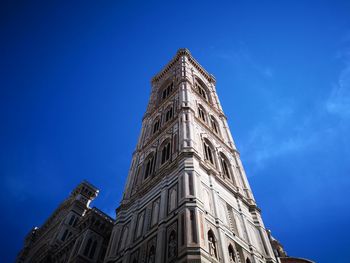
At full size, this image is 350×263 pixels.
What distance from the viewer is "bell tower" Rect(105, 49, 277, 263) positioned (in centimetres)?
1425

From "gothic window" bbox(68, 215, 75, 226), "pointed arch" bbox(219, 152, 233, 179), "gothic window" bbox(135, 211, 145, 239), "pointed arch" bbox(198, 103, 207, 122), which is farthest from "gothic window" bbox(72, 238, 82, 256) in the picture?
"pointed arch" bbox(198, 103, 207, 122)

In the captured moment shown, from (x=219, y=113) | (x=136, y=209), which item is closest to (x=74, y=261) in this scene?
(x=136, y=209)

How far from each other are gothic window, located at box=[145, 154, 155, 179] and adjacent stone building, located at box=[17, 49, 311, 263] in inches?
1.4

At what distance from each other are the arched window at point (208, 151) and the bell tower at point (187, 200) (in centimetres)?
11

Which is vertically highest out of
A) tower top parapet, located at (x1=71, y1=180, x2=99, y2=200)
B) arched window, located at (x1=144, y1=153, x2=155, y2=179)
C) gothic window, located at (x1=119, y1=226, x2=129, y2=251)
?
tower top parapet, located at (x1=71, y1=180, x2=99, y2=200)

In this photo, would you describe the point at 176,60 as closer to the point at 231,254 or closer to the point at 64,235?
the point at 64,235

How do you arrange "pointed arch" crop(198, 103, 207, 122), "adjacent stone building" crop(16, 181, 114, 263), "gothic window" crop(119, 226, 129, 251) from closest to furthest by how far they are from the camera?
"gothic window" crop(119, 226, 129, 251)
"adjacent stone building" crop(16, 181, 114, 263)
"pointed arch" crop(198, 103, 207, 122)

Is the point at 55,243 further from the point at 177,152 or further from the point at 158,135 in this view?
the point at 177,152

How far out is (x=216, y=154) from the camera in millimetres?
24266

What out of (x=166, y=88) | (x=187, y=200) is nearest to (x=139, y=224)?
(x=187, y=200)

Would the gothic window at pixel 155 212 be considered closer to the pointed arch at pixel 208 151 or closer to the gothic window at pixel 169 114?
the pointed arch at pixel 208 151

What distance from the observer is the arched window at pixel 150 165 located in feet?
77.0

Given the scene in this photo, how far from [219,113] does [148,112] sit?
774 centimetres

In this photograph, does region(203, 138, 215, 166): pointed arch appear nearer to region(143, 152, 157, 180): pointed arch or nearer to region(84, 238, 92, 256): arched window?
region(143, 152, 157, 180): pointed arch
